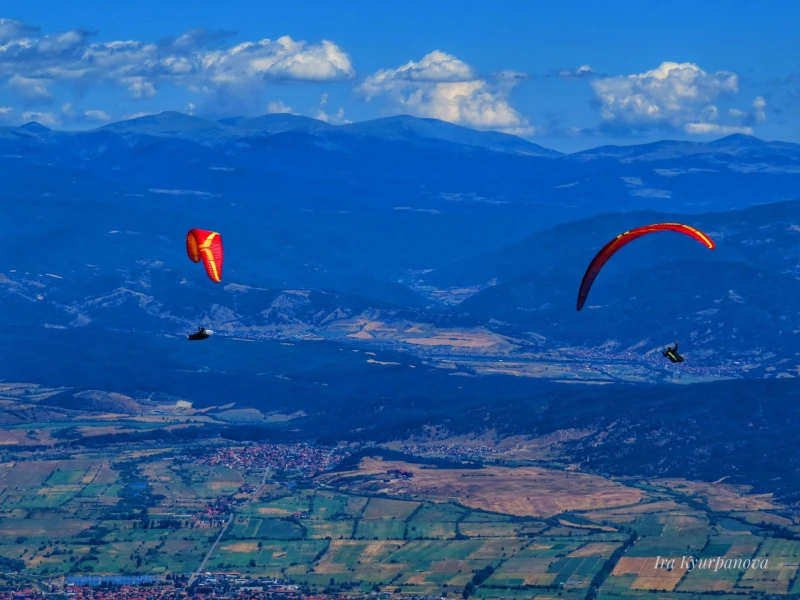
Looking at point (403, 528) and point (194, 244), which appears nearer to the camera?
point (194, 244)

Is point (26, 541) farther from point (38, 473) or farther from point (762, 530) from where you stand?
point (762, 530)

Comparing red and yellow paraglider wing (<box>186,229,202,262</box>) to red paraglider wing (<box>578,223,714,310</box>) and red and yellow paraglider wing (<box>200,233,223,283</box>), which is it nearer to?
red and yellow paraglider wing (<box>200,233,223,283</box>)

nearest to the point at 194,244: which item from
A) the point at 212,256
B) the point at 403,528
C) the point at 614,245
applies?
the point at 212,256

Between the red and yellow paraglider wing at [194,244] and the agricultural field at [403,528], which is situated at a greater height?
the red and yellow paraglider wing at [194,244]

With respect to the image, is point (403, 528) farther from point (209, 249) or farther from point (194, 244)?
point (209, 249)

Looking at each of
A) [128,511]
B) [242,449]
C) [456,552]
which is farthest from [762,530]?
[242,449]

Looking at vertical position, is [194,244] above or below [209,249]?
above

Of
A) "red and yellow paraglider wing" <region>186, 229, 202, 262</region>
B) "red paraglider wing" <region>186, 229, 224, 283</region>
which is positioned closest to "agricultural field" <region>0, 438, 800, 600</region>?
"red and yellow paraglider wing" <region>186, 229, 202, 262</region>

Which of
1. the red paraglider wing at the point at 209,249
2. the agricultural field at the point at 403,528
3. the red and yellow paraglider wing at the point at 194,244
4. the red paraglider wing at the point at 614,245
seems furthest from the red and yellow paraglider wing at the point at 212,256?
the agricultural field at the point at 403,528

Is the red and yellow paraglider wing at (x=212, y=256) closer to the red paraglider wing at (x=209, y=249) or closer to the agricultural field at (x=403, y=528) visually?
the red paraglider wing at (x=209, y=249)
